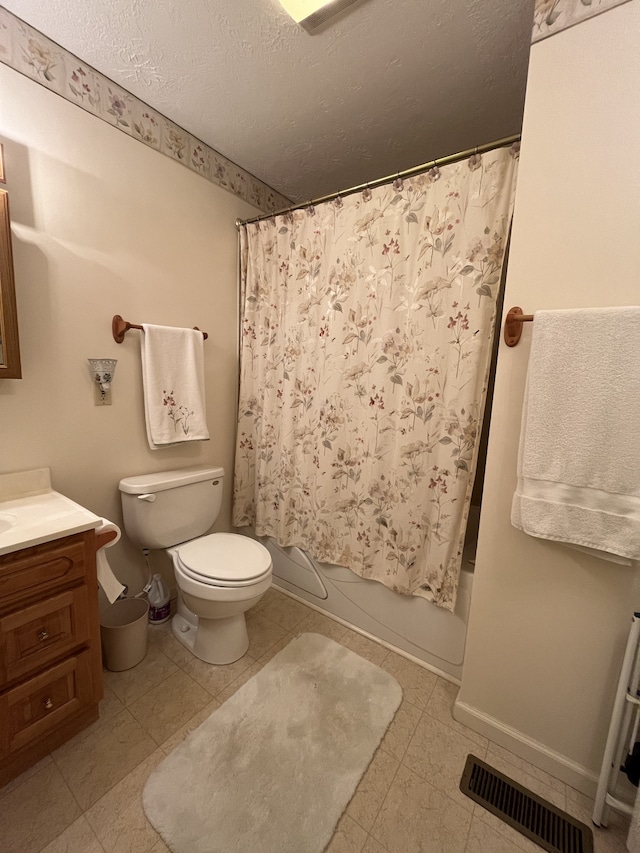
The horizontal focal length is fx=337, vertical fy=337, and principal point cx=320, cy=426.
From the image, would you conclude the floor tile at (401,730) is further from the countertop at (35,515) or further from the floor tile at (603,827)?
the countertop at (35,515)

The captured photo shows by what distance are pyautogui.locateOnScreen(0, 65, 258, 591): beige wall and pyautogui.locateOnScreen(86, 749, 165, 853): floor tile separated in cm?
79

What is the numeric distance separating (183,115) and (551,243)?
1.59 m

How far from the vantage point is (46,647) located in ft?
3.28

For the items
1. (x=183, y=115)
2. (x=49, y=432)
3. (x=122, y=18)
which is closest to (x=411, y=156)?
(x=183, y=115)

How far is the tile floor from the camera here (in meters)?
0.91

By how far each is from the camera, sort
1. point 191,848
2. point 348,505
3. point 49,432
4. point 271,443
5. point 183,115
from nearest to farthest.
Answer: point 191,848
point 49,432
point 183,115
point 348,505
point 271,443

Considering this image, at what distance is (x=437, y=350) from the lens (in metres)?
1.32

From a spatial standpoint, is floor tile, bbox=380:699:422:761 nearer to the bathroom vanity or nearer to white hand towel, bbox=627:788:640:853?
white hand towel, bbox=627:788:640:853

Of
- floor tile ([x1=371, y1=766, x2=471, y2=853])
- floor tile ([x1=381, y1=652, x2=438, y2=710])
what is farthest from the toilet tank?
floor tile ([x1=371, y1=766, x2=471, y2=853])

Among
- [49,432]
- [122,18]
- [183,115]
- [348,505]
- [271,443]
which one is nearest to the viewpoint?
[122,18]

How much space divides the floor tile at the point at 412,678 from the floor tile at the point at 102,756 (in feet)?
3.06

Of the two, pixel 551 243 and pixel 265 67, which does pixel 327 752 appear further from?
pixel 265 67

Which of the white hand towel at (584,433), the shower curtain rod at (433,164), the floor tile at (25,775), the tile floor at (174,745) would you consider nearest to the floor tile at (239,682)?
the tile floor at (174,745)

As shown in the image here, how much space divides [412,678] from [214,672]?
84cm
